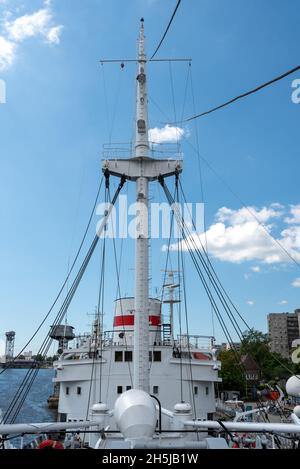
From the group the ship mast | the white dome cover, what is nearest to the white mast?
the ship mast

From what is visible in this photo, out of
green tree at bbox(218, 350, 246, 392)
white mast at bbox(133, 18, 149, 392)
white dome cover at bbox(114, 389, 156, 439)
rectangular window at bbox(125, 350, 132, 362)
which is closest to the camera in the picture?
white dome cover at bbox(114, 389, 156, 439)

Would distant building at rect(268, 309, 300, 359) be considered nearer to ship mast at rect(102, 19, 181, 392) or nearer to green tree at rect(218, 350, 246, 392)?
green tree at rect(218, 350, 246, 392)

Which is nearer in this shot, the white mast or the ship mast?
the white mast

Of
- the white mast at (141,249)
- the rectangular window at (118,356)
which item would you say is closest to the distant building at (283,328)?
the rectangular window at (118,356)

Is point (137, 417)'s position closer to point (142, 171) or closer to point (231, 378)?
point (142, 171)

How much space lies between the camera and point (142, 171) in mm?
13867

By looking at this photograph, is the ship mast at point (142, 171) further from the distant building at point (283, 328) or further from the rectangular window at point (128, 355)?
the distant building at point (283, 328)

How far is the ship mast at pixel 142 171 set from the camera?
12151 mm

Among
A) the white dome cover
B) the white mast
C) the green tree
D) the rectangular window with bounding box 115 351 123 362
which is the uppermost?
the white mast

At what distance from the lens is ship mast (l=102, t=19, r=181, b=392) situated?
39.9 ft

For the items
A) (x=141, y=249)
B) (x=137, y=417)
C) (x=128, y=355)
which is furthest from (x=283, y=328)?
(x=137, y=417)

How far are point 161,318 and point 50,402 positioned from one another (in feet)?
133
